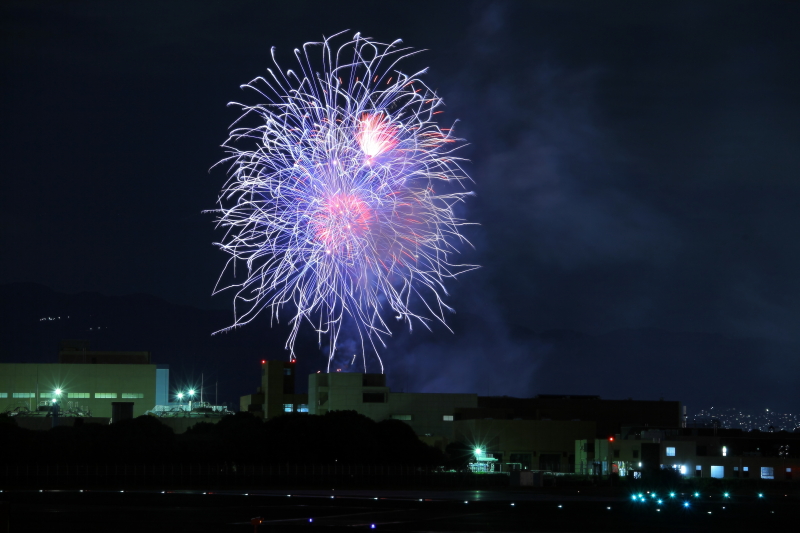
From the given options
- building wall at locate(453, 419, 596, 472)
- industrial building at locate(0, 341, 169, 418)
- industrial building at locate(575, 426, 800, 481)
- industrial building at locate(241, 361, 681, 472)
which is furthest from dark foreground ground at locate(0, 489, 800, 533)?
industrial building at locate(0, 341, 169, 418)

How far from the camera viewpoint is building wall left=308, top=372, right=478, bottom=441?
10431cm

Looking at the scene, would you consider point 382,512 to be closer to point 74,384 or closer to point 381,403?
point 381,403

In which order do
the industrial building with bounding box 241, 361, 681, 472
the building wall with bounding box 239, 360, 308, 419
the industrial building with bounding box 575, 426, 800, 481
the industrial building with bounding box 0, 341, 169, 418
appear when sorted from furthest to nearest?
the building wall with bounding box 239, 360, 308, 419 < the industrial building with bounding box 0, 341, 169, 418 < the industrial building with bounding box 241, 361, 681, 472 < the industrial building with bounding box 575, 426, 800, 481

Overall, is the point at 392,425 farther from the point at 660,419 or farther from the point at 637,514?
the point at 660,419

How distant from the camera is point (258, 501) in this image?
43.8 metres

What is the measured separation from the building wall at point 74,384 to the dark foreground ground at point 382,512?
67485mm

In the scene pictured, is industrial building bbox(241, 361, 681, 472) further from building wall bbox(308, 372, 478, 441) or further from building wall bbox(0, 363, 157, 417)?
building wall bbox(0, 363, 157, 417)

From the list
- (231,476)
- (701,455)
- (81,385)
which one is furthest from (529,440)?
(81,385)

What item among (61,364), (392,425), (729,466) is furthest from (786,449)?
(61,364)

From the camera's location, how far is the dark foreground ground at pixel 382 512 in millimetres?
30469

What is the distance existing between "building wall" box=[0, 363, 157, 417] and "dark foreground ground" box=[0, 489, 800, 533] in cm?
6748

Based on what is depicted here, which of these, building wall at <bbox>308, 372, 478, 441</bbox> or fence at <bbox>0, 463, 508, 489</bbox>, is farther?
building wall at <bbox>308, 372, 478, 441</bbox>

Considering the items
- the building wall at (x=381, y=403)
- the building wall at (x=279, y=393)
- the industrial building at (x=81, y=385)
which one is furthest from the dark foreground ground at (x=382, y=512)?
the industrial building at (x=81, y=385)

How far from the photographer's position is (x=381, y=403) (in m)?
105
